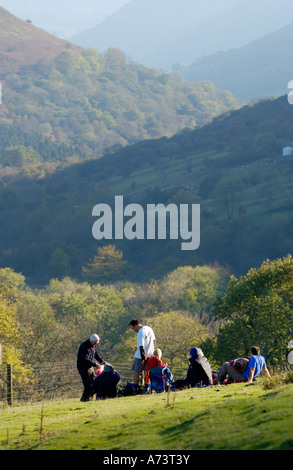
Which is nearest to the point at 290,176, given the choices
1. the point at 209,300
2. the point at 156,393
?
the point at 209,300

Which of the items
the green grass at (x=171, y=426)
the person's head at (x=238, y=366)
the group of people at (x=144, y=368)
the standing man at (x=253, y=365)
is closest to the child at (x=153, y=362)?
the group of people at (x=144, y=368)

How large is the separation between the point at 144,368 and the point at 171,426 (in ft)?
19.3

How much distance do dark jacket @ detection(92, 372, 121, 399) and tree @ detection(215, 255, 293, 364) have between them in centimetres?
1320

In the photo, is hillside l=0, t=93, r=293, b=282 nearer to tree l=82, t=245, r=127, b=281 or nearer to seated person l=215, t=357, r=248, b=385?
tree l=82, t=245, r=127, b=281

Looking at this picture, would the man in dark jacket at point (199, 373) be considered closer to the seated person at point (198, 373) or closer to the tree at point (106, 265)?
the seated person at point (198, 373)

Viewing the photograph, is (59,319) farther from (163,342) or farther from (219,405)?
(219,405)

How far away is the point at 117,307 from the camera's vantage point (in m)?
65.2

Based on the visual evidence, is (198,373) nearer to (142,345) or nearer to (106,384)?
(142,345)

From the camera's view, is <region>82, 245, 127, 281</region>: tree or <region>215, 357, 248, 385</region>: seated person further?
<region>82, 245, 127, 281</region>: tree

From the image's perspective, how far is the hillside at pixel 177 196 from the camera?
104812mm

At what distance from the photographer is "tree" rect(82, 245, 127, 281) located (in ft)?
352

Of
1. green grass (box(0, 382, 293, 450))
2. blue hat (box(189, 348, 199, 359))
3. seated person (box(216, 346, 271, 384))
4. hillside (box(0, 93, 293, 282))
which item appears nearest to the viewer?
green grass (box(0, 382, 293, 450))

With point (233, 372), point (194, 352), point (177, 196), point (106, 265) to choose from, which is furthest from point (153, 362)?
point (177, 196)

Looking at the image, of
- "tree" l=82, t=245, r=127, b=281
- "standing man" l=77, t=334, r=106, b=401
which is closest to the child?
"standing man" l=77, t=334, r=106, b=401
